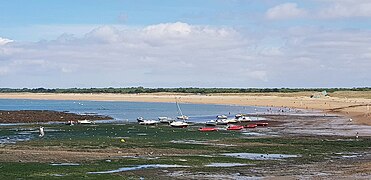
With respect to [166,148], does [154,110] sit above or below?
above

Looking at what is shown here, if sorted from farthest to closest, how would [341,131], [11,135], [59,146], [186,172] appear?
[341,131]
[11,135]
[59,146]
[186,172]

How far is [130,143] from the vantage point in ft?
144

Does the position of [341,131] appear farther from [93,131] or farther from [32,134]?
[32,134]

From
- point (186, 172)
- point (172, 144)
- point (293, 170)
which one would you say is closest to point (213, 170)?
point (186, 172)

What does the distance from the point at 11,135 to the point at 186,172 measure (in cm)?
2688

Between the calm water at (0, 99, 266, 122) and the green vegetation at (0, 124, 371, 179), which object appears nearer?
the green vegetation at (0, 124, 371, 179)

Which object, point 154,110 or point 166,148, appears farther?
point 154,110

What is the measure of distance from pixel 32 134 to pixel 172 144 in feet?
50.1

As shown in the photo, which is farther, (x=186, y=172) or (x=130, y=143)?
(x=130, y=143)

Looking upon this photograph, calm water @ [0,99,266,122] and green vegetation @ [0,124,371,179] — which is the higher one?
calm water @ [0,99,266,122]

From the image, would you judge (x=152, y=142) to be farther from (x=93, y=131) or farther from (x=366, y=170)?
(x=366, y=170)

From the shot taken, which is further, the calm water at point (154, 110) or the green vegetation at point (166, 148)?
the calm water at point (154, 110)

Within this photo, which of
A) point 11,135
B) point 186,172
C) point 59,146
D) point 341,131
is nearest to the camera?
point 186,172

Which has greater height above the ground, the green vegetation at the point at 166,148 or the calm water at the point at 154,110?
the calm water at the point at 154,110
